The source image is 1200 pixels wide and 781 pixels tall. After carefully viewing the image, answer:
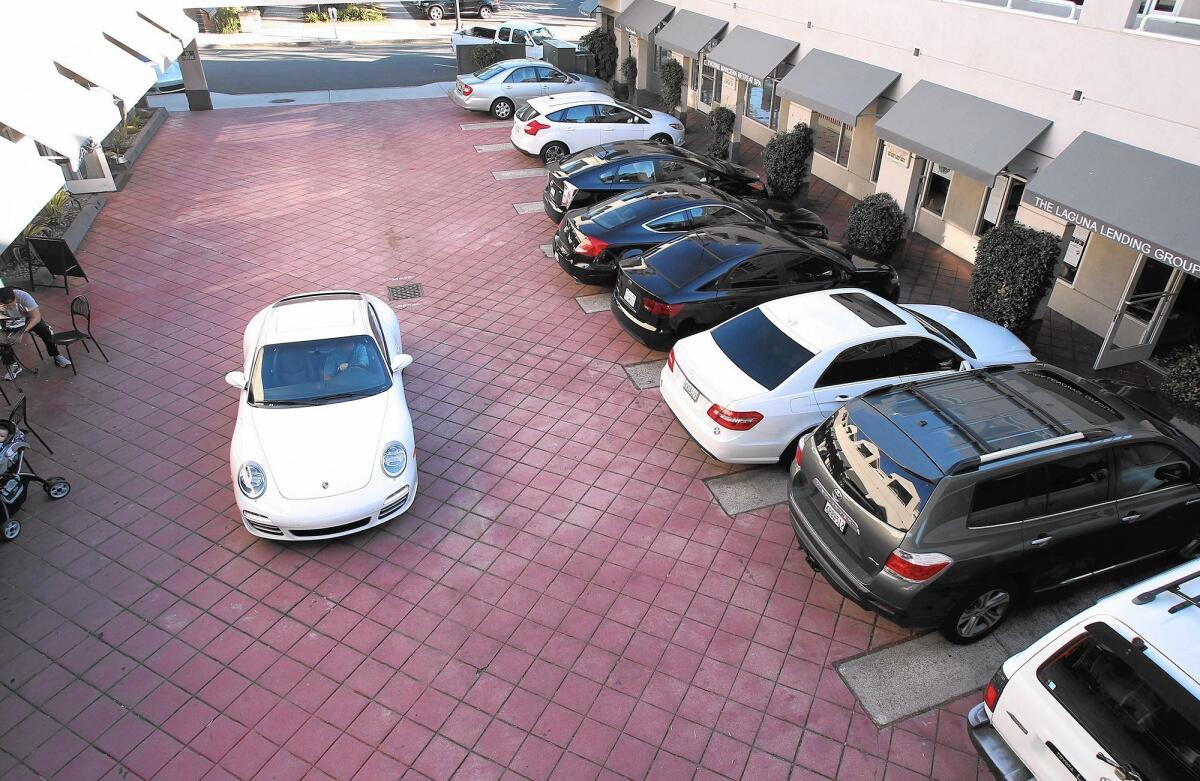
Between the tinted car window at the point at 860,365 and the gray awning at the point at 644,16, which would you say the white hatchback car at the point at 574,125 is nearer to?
the gray awning at the point at 644,16

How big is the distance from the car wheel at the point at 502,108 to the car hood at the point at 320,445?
1535 cm

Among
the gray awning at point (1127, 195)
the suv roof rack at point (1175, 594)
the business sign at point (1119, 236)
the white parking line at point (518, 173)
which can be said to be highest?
the gray awning at point (1127, 195)

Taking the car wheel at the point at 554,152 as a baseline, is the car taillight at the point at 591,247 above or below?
above

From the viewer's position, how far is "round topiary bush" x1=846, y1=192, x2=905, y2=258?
12.1 m

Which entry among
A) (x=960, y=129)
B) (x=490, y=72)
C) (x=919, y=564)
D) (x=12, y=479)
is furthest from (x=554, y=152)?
(x=919, y=564)

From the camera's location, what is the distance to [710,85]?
21.0 meters

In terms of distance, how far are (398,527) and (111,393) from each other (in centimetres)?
437

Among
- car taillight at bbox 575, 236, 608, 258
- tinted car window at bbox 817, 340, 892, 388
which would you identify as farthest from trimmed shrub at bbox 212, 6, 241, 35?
tinted car window at bbox 817, 340, 892, 388

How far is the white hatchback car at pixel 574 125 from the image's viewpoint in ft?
53.6

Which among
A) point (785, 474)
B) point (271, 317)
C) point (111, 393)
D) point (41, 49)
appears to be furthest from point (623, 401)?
point (41, 49)

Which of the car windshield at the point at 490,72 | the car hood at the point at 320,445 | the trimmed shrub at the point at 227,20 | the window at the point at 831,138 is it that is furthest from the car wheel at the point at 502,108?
the trimmed shrub at the point at 227,20

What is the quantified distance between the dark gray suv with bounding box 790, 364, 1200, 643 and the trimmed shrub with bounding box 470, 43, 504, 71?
2115 centimetres

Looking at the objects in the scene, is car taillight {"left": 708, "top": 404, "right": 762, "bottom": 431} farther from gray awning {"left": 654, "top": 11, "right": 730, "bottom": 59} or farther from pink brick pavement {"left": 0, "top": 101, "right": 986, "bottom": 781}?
gray awning {"left": 654, "top": 11, "right": 730, "bottom": 59}

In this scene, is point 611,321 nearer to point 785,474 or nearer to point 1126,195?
point 785,474
